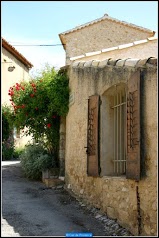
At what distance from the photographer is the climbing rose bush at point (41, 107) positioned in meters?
9.30

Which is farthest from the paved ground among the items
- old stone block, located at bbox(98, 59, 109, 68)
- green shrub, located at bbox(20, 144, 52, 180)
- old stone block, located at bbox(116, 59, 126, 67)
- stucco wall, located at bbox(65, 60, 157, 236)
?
old stone block, located at bbox(98, 59, 109, 68)

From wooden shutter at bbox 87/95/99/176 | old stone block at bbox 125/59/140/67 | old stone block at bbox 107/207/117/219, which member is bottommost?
old stone block at bbox 107/207/117/219

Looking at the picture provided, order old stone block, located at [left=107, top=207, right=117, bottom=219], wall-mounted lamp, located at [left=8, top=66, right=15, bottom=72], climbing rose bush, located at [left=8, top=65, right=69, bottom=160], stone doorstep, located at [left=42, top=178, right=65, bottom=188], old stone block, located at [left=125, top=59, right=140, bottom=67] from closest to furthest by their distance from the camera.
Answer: old stone block, located at [left=125, top=59, right=140, bottom=67] < old stone block, located at [left=107, top=207, right=117, bottom=219] < stone doorstep, located at [left=42, top=178, right=65, bottom=188] < climbing rose bush, located at [left=8, top=65, right=69, bottom=160] < wall-mounted lamp, located at [left=8, top=66, right=15, bottom=72]

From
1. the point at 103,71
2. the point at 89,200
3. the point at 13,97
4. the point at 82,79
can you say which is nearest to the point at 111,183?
the point at 89,200

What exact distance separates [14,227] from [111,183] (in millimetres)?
1916

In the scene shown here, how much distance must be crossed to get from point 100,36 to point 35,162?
31.2ft

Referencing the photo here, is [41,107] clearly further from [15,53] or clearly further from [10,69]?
[15,53]

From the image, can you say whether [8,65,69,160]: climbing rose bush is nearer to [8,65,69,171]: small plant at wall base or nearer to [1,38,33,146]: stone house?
[8,65,69,171]: small plant at wall base

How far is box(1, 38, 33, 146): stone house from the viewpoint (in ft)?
58.1

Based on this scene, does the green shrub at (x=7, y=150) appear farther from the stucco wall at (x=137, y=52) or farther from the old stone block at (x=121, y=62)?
the old stone block at (x=121, y=62)

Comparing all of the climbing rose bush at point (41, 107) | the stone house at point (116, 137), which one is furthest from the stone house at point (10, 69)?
the stone house at point (116, 137)

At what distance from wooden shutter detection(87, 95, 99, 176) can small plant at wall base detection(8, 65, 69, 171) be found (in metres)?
2.31

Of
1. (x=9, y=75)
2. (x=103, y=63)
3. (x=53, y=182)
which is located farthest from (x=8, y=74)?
(x=103, y=63)

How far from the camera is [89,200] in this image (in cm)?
684
